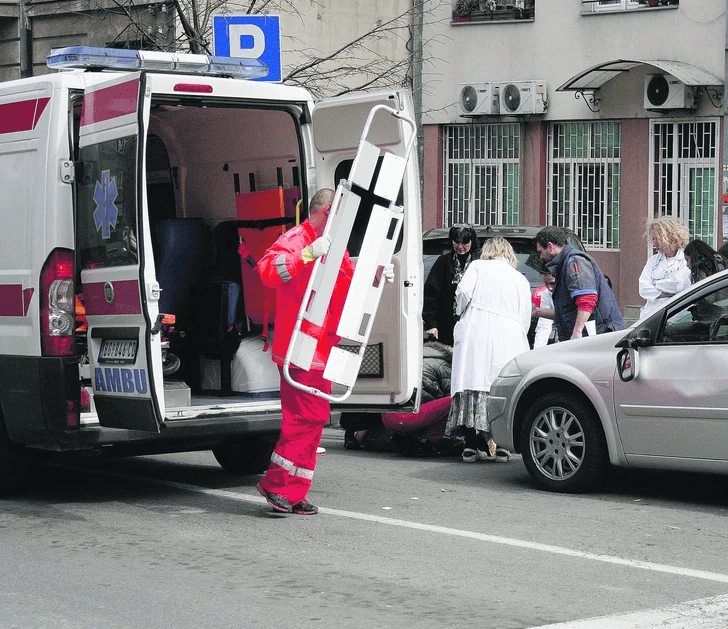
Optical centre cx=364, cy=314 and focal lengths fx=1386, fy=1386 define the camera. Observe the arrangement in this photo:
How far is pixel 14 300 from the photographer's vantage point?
827 centimetres

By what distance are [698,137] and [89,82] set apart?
14.2 metres

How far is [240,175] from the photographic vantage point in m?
9.96

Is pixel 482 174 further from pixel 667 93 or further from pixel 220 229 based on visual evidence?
pixel 220 229

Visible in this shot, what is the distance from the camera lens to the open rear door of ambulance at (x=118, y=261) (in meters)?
7.69

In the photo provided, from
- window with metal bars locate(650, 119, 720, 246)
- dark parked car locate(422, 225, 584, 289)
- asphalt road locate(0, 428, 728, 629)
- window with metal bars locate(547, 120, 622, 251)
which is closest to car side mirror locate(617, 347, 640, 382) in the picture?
asphalt road locate(0, 428, 728, 629)

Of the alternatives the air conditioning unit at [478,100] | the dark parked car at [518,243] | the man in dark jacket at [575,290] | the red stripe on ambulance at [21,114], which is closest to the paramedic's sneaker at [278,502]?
the red stripe on ambulance at [21,114]

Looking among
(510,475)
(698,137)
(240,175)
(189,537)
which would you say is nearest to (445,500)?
(510,475)

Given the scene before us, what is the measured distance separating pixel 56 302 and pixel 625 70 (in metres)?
14.6

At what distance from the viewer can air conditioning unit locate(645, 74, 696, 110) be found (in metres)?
20.2

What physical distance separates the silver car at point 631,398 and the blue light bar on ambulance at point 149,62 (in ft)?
8.90

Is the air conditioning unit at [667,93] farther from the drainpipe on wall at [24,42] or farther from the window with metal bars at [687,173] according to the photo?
the drainpipe on wall at [24,42]

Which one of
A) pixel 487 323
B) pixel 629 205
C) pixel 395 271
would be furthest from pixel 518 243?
pixel 629 205

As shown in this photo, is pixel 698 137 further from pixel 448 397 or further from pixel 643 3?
pixel 448 397

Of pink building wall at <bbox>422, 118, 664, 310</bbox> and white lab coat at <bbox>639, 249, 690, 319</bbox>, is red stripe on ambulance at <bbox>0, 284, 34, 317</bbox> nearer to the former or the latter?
white lab coat at <bbox>639, 249, 690, 319</bbox>
